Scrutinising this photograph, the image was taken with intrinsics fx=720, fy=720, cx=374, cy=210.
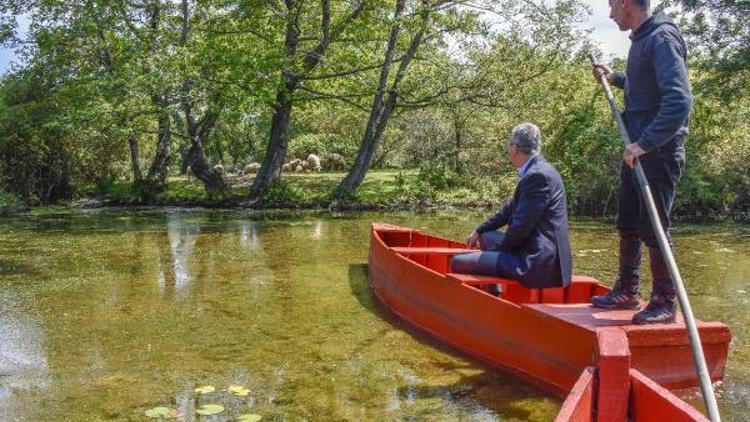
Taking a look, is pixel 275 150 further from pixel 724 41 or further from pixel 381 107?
pixel 724 41

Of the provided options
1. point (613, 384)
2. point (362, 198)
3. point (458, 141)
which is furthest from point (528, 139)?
point (458, 141)

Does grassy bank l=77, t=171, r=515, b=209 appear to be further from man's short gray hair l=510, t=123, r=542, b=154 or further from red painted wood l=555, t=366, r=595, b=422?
red painted wood l=555, t=366, r=595, b=422

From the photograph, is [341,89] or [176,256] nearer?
[176,256]

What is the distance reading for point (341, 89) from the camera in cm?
2189

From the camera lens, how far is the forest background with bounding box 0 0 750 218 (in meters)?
18.0

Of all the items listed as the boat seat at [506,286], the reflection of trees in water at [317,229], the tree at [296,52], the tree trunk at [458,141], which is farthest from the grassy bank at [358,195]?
the boat seat at [506,286]

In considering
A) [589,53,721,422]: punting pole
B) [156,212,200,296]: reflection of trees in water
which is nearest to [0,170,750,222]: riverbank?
[156,212,200,296]: reflection of trees in water

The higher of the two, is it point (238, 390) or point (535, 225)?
point (535, 225)

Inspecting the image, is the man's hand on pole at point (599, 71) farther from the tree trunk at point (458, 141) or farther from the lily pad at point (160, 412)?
the tree trunk at point (458, 141)

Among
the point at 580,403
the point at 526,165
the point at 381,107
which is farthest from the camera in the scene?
the point at 381,107

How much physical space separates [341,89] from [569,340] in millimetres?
17869

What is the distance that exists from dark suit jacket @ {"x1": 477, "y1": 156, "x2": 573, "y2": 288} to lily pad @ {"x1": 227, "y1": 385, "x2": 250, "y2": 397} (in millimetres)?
2194

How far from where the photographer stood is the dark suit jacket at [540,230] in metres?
5.47

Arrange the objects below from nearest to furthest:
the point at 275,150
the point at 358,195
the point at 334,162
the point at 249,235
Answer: the point at 249,235 → the point at 358,195 → the point at 275,150 → the point at 334,162
